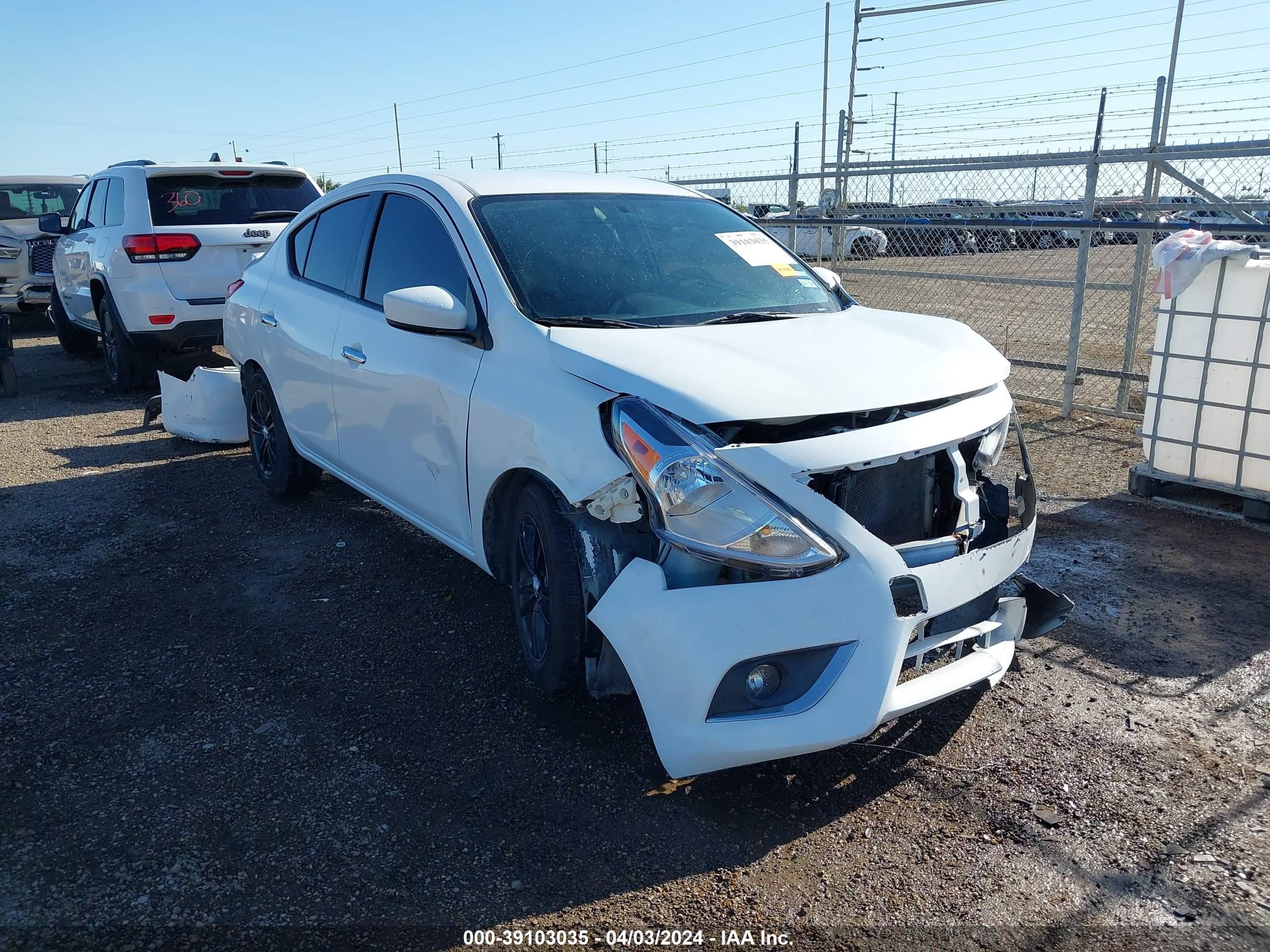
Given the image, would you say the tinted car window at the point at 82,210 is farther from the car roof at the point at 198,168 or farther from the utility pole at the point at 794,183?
the utility pole at the point at 794,183

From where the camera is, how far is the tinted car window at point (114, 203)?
28.2 feet

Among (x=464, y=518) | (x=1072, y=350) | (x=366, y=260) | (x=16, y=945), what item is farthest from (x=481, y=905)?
(x=1072, y=350)

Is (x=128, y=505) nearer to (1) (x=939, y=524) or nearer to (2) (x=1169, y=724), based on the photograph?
(1) (x=939, y=524)

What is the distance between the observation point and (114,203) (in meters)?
8.79

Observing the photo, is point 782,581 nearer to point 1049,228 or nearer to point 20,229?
point 1049,228

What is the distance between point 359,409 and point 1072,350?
214 inches

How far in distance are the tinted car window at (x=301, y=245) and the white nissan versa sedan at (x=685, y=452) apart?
71cm

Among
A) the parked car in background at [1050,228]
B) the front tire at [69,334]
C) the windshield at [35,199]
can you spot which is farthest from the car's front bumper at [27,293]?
the parked car in background at [1050,228]

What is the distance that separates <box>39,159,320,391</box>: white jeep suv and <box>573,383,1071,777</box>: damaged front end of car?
6.58 m

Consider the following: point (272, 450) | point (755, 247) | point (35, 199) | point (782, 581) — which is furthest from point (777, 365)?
Answer: point (35, 199)

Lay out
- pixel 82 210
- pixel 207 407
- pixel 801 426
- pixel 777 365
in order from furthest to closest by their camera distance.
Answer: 1. pixel 82 210
2. pixel 207 407
3. pixel 777 365
4. pixel 801 426

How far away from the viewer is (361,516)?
552 centimetres

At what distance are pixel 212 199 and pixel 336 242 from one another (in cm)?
431

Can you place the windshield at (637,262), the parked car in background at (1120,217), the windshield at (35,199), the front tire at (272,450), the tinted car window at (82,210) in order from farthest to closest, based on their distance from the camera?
the windshield at (35,199) < the tinted car window at (82,210) < the parked car in background at (1120,217) < the front tire at (272,450) < the windshield at (637,262)
